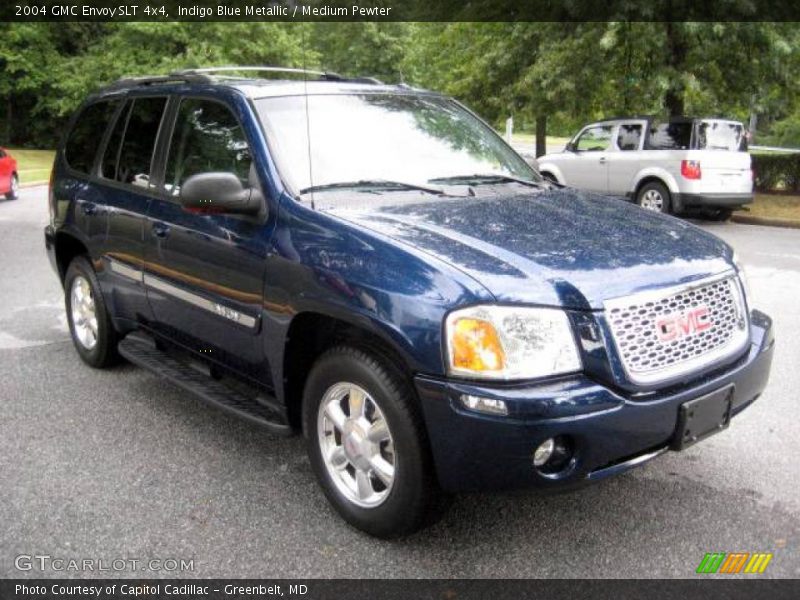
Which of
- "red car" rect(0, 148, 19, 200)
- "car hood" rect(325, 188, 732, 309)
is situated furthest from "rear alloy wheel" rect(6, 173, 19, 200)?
"car hood" rect(325, 188, 732, 309)

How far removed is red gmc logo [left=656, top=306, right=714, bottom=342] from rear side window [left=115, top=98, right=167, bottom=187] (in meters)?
2.92

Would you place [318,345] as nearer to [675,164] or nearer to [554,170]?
[675,164]

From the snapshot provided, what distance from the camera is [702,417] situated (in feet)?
9.68

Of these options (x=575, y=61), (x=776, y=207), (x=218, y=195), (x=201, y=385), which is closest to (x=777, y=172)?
(x=776, y=207)

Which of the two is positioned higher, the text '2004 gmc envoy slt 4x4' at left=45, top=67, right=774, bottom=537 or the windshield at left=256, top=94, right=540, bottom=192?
the windshield at left=256, top=94, right=540, bottom=192

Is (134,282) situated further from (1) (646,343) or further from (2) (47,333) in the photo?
(1) (646,343)

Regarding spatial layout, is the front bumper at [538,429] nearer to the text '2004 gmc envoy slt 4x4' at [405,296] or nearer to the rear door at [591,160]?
the text '2004 gmc envoy slt 4x4' at [405,296]

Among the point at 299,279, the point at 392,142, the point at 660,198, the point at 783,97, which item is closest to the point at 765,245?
the point at 660,198

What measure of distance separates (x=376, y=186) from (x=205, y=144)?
101cm

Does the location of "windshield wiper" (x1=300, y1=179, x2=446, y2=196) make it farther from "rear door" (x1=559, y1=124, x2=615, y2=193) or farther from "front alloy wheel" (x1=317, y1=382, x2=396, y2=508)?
"rear door" (x1=559, y1=124, x2=615, y2=193)

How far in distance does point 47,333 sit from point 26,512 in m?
3.25

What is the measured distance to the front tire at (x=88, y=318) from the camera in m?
5.06

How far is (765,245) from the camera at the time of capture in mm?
11500

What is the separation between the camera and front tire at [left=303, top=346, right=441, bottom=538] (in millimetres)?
2889
